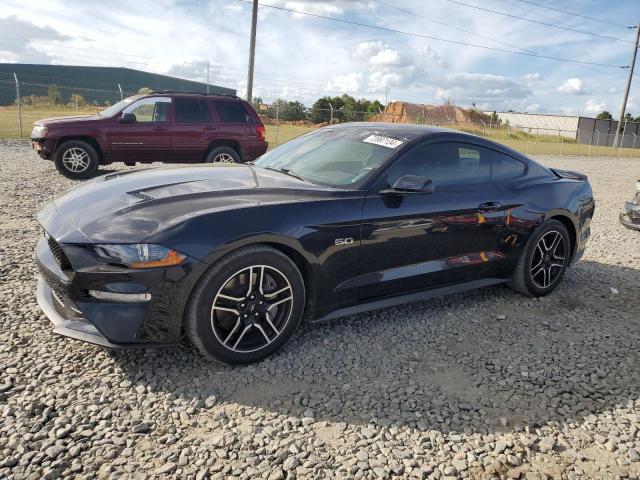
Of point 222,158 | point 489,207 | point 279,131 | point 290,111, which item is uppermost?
Answer: point 290,111

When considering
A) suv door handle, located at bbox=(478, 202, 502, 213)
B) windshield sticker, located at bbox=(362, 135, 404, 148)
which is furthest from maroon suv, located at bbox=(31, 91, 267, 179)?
suv door handle, located at bbox=(478, 202, 502, 213)

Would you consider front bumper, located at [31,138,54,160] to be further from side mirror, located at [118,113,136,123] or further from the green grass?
the green grass

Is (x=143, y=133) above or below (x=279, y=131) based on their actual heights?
below

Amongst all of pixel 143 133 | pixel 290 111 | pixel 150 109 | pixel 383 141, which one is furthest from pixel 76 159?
pixel 290 111

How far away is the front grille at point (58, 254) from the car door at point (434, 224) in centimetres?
184

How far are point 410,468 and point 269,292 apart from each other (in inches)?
51.1

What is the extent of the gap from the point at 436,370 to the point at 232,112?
8.45 m

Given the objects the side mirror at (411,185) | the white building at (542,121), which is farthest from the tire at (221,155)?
the white building at (542,121)

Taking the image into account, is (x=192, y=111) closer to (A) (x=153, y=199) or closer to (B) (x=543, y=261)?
(A) (x=153, y=199)

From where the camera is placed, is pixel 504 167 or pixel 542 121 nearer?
pixel 504 167

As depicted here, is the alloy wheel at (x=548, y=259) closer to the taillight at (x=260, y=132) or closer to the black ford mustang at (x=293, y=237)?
the black ford mustang at (x=293, y=237)

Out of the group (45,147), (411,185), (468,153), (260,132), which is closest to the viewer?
(411,185)

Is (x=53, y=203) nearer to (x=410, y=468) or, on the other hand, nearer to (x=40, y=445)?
(x=40, y=445)

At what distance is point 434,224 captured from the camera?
3736 mm
